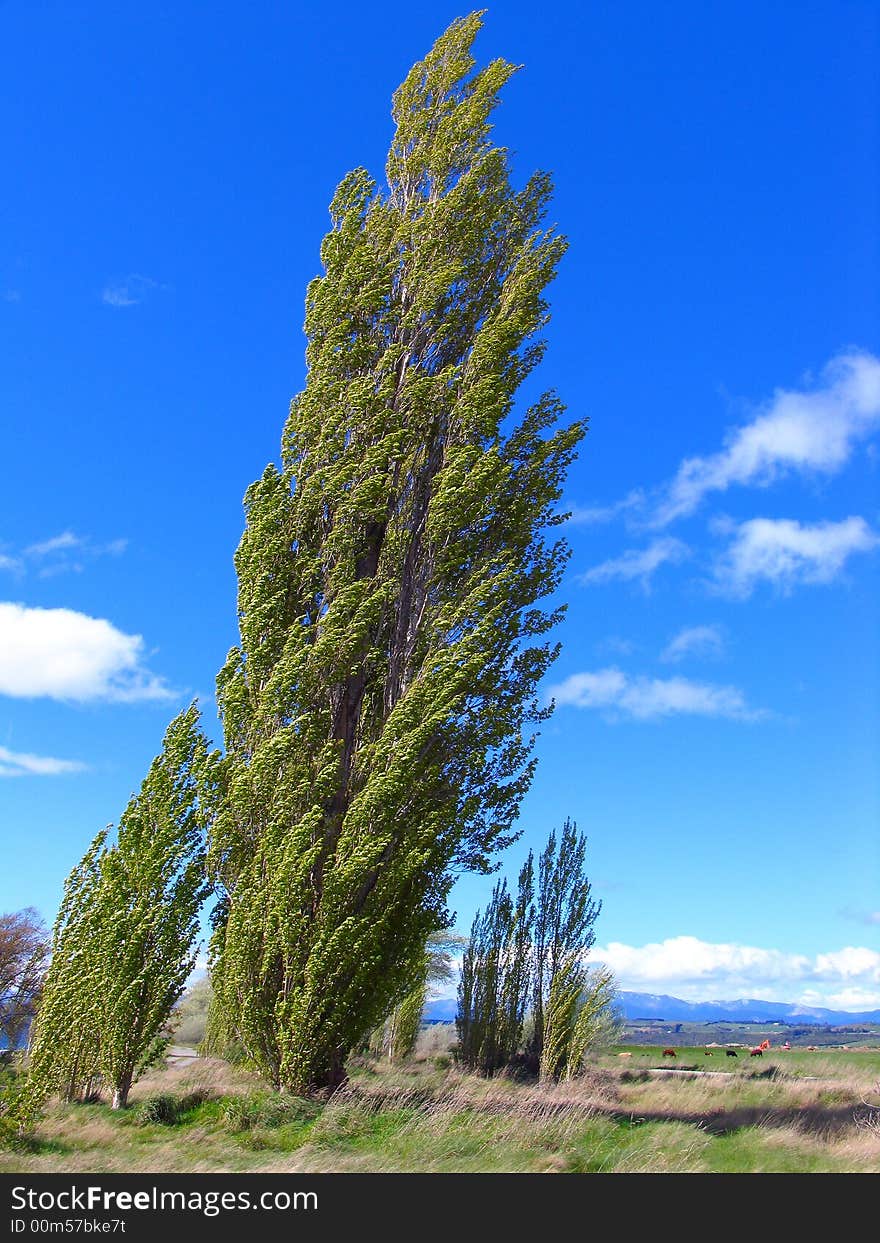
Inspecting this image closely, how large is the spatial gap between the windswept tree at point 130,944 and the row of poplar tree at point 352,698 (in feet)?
0.11

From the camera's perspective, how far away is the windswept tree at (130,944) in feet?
41.4

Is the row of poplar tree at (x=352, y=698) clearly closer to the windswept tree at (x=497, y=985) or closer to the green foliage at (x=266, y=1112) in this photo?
the green foliage at (x=266, y=1112)

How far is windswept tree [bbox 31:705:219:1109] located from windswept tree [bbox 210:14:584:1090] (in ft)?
2.45

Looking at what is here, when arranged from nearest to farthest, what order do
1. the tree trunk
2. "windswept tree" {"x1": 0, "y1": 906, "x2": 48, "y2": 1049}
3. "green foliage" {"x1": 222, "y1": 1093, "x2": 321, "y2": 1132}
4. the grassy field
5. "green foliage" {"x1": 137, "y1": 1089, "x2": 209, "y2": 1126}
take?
the grassy field < "green foliage" {"x1": 222, "y1": 1093, "x2": 321, "y2": 1132} < "green foliage" {"x1": 137, "y1": 1089, "x2": 209, "y2": 1126} < the tree trunk < "windswept tree" {"x1": 0, "y1": 906, "x2": 48, "y2": 1049}

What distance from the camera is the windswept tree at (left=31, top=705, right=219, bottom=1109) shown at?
12633 mm

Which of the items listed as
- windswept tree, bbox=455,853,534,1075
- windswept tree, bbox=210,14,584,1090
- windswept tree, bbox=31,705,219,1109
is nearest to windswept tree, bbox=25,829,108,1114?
windswept tree, bbox=31,705,219,1109

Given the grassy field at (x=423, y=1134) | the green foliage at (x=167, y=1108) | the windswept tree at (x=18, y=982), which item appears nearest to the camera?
the grassy field at (x=423, y=1134)

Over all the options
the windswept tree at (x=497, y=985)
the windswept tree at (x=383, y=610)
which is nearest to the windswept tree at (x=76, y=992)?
the windswept tree at (x=383, y=610)

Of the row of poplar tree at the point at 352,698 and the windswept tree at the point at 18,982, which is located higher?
the row of poplar tree at the point at 352,698

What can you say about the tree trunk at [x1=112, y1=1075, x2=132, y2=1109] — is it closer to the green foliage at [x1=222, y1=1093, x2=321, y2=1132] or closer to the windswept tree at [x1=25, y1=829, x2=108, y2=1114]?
the windswept tree at [x1=25, y1=829, x2=108, y2=1114]
